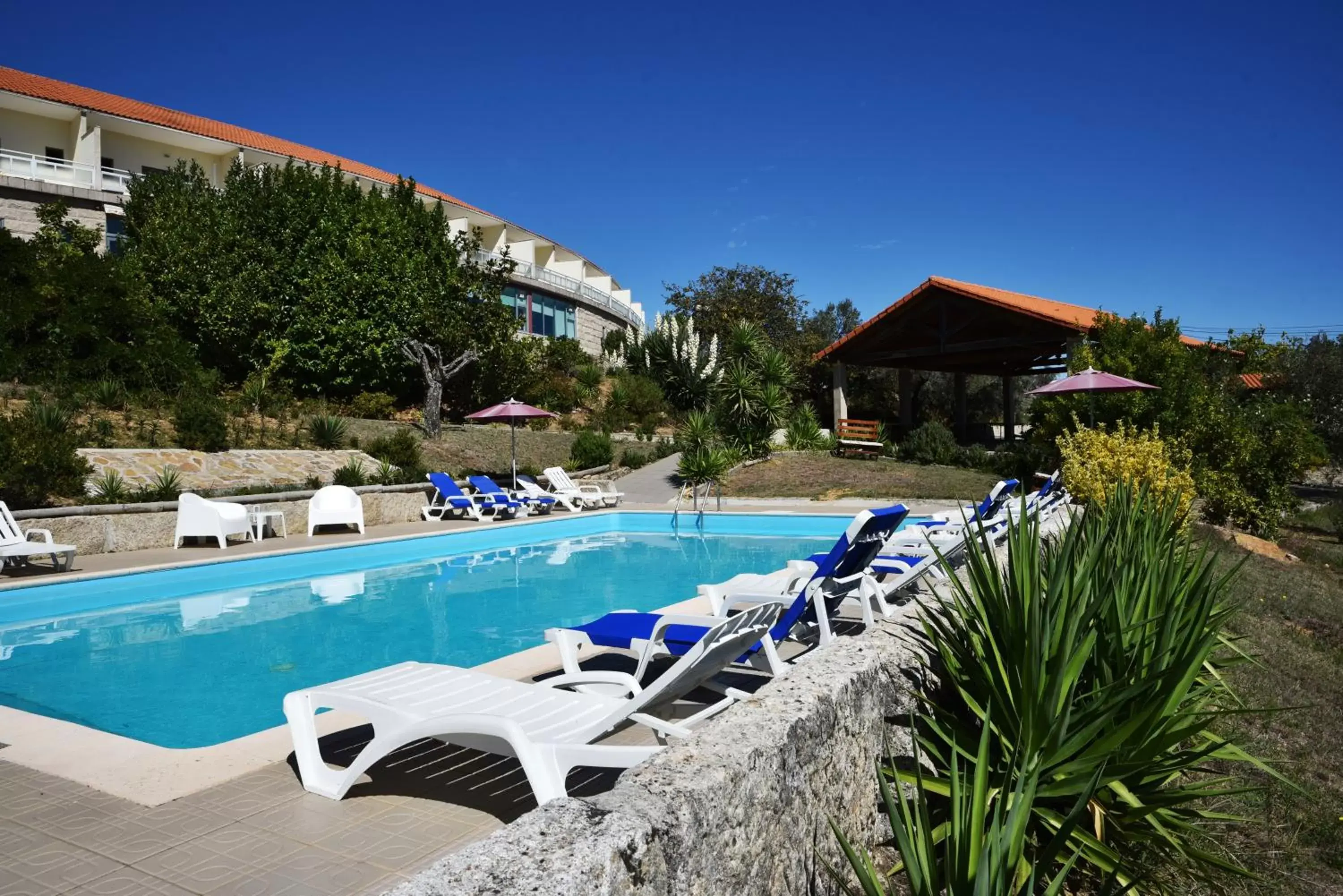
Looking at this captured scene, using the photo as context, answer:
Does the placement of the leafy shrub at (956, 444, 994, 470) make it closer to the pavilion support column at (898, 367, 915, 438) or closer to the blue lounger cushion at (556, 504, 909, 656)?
the pavilion support column at (898, 367, 915, 438)

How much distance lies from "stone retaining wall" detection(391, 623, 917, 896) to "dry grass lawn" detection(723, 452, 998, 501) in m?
14.9

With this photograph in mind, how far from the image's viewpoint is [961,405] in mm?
28219

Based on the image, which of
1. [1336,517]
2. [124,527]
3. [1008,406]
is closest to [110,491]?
[124,527]

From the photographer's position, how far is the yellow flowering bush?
9.50 meters

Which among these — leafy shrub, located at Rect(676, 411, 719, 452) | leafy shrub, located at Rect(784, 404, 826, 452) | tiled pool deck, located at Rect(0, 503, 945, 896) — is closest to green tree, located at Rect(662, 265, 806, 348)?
leafy shrub, located at Rect(784, 404, 826, 452)

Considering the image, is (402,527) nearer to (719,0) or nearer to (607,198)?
(719,0)

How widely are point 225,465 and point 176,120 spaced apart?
22.2 metres

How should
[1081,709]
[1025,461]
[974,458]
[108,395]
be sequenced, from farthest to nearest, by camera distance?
[974,458]
[1025,461]
[108,395]
[1081,709]

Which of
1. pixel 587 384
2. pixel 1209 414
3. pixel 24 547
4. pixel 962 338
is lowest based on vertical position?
pixel 24 547

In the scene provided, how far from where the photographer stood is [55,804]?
10.7 feet

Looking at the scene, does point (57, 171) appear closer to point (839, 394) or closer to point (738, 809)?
point (839, 394)

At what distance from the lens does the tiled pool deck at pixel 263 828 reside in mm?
→ 2641

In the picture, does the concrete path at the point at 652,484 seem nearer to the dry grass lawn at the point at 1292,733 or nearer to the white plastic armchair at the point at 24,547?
the white plastic armchair at the point at 24,547

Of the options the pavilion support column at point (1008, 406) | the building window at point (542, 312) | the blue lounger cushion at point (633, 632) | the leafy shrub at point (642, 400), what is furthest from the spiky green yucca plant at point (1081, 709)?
the building window at point (542, 312)
